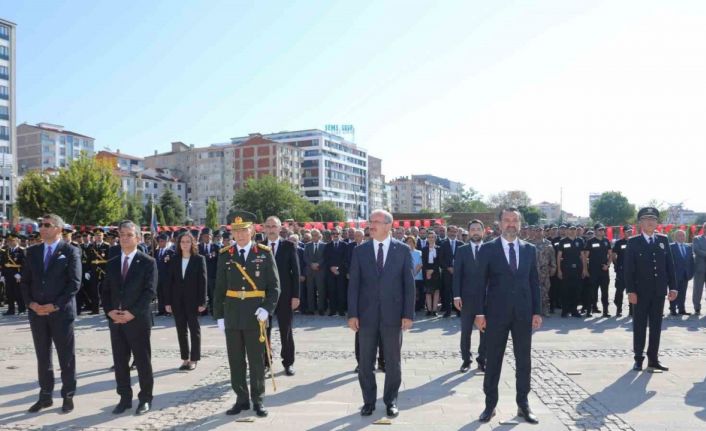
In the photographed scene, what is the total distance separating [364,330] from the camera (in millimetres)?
6020

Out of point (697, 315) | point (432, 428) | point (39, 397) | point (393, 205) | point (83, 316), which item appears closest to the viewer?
point (432, 428)

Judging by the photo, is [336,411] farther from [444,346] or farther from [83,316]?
[83,316]

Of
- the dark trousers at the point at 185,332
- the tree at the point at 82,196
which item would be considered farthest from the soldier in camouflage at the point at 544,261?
the tree at the point at 82,196

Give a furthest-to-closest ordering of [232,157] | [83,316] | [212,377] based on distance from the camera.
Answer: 1. [232,157]
2. [83,316]
3. [212,377]

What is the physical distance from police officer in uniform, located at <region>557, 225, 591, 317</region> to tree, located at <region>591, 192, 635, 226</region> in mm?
100470

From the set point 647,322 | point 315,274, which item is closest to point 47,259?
point 647,322

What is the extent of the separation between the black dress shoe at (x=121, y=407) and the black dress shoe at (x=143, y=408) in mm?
121

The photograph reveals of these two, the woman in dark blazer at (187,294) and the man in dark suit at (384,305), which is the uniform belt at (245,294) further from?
the woman in dark blazer at (187,294)

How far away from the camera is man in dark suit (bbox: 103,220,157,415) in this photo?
20.3ft

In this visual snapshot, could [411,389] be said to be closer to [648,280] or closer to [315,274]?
[648,280]

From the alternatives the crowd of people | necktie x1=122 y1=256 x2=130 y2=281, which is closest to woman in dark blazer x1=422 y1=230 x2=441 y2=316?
the crowd of people

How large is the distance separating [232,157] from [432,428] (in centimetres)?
11020

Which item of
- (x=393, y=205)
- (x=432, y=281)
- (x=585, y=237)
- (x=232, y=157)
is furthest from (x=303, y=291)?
(x=393, y=205)

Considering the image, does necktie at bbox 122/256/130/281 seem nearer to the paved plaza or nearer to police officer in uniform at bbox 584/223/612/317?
the paved plaza
